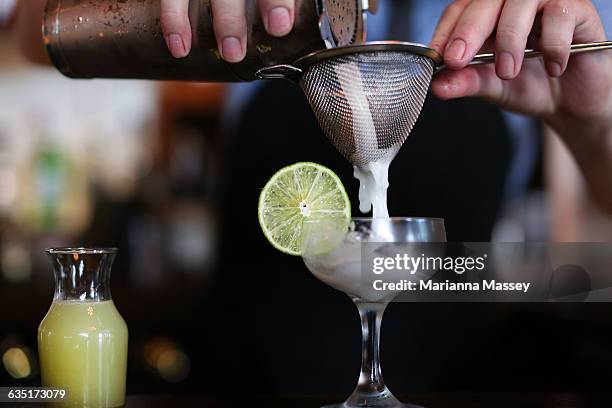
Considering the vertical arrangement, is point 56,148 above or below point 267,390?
above

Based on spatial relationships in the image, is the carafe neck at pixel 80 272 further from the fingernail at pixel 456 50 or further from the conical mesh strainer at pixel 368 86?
the fingernail at pixel 456 50

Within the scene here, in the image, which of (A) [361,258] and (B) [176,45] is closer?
(A) [361,258]

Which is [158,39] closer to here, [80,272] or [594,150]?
[80,272]

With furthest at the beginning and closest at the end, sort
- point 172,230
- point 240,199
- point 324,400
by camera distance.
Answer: point 172,230 → point 240,199 → point 324,400

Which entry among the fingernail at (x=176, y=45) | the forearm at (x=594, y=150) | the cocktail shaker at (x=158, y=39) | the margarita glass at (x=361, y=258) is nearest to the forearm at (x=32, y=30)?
the cocktail shaker at (x=158, y=39)

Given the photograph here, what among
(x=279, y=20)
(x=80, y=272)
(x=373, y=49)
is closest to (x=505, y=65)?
(x=373, y=49)

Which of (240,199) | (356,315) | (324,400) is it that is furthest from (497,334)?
(324,400)

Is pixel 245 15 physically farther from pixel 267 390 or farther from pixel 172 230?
pixel 172 230
